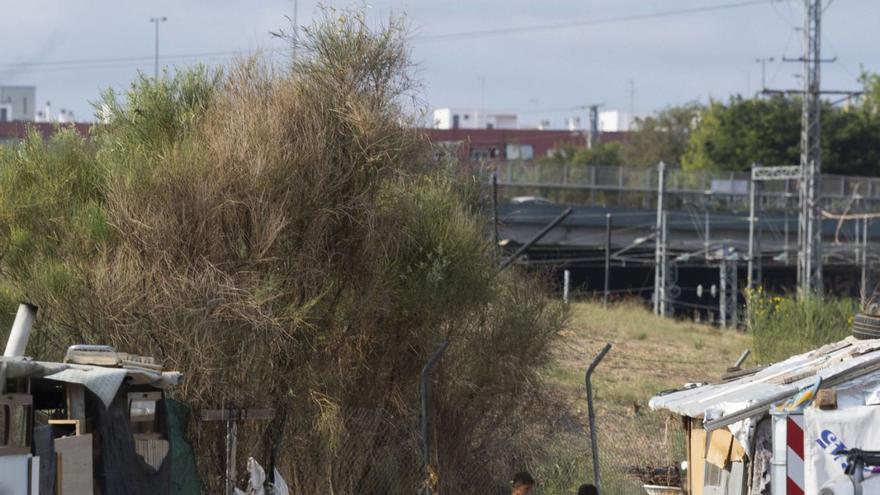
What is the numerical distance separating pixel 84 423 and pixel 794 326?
778 inches

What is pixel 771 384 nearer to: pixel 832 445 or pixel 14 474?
pixel 832 445

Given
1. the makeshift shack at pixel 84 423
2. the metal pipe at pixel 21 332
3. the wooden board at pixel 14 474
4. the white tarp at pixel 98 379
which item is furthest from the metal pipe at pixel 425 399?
the wooden board at pixel 14 474

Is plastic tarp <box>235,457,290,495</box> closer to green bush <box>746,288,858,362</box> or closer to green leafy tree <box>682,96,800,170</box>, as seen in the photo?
green bush <box>746,288,858,362</box>

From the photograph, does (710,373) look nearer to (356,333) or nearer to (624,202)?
(356,333)

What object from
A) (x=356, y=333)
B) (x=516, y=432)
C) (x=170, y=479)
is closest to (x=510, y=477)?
(x=516, y=432)

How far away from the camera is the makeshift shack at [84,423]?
318 inches

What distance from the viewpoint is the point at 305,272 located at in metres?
11.5

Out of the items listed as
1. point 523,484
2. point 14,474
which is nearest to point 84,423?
point 14,474

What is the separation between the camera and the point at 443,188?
13781 mm

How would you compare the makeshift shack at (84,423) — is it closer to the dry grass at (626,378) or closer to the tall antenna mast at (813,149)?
the dry grass at (626,378)

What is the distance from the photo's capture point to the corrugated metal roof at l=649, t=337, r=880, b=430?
32.1ft

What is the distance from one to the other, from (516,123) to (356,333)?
12323 cm

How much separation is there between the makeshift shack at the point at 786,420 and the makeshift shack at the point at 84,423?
4509 millimetres

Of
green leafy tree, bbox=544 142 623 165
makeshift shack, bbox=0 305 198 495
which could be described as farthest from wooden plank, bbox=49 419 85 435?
green leafy tree, bbox=544 142 623 165
